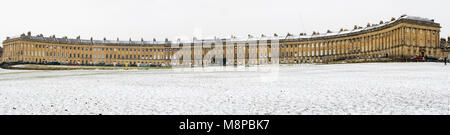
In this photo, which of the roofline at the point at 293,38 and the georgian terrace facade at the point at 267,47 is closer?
the georgian terrace facade at the point at 267,47

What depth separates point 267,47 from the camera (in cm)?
10819

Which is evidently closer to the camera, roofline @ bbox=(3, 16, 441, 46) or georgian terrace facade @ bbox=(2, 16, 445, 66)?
georgian terrace facade @ bbox=(2, 16, 445, 66)

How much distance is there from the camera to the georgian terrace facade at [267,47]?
7257 cm

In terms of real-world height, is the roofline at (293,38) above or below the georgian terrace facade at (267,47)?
above

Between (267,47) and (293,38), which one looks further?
(267,47)

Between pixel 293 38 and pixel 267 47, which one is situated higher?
pixel 293 38

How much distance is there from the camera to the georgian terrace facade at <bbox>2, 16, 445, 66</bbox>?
72569 mm

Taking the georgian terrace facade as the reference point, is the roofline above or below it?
above

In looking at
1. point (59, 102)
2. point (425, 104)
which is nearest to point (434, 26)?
point (425, 104)

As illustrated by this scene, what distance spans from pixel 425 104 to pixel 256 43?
102 metres
